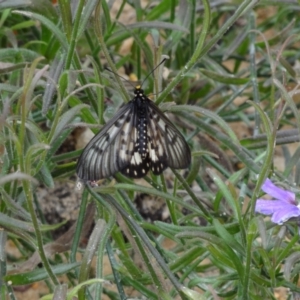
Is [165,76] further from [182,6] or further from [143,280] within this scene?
[143,280]

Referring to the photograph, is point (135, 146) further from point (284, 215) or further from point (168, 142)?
point (284, 215)

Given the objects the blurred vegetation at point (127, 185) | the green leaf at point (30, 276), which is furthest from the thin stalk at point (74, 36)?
the green leaf at point (30, 276)

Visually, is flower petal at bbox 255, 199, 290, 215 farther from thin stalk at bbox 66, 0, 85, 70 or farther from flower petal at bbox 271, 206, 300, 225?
thin stalk at bbox 66, 0, 85, 70

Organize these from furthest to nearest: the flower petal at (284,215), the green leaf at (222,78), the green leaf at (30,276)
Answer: the green leaf at (222,78) < the green leaf at (30,276) < the flower petal at (284,215)

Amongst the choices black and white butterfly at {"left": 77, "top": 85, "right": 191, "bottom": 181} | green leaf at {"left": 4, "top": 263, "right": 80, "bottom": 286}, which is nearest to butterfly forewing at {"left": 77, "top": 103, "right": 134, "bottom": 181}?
black and white butterfly at {"left": 77, "top": 85, "right": 191, "bottom": 181}

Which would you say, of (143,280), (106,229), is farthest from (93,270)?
(106,229)

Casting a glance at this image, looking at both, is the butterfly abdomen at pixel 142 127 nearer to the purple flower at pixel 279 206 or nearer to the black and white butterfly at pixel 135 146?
the black and white butterfly at pixel 135 146

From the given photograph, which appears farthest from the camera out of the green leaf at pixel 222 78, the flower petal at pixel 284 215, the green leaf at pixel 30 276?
the green leaf at pixel 222 78
